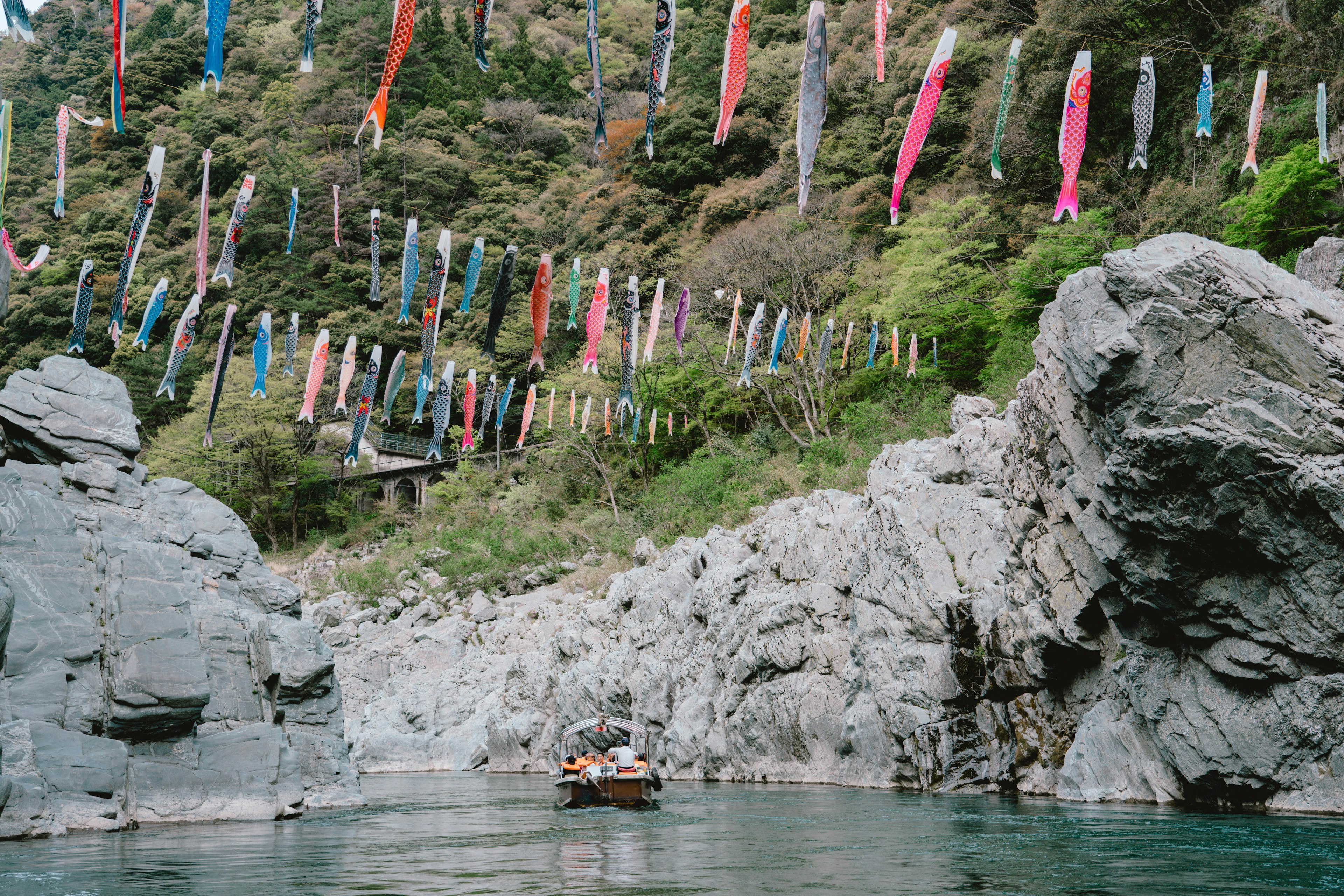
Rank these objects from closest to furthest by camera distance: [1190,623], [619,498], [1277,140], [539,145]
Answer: [1190,623]
[1277,140]
[619,498]
[539,145]

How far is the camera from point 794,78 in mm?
39969

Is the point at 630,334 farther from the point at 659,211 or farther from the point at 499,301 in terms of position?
the point at 659,211

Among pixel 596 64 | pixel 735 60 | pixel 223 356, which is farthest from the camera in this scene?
pixel 223 356

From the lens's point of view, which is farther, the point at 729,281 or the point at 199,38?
the point at 199,38

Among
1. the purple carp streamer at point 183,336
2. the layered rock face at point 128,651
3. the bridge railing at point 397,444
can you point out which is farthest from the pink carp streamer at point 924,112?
the bridge railing at point 397,444

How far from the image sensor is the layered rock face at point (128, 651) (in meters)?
11.8

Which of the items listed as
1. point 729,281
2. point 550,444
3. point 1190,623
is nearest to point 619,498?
point 550,444

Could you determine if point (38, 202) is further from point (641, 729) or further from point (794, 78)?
point (641, 729)

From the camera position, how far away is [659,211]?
1544 inches

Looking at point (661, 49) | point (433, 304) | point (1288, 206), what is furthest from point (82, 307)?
point (1288, 206)

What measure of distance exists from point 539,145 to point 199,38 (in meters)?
24.3

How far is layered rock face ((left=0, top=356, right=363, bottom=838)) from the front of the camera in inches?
463

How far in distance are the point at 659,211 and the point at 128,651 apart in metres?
29.6

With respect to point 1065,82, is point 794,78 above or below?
above
